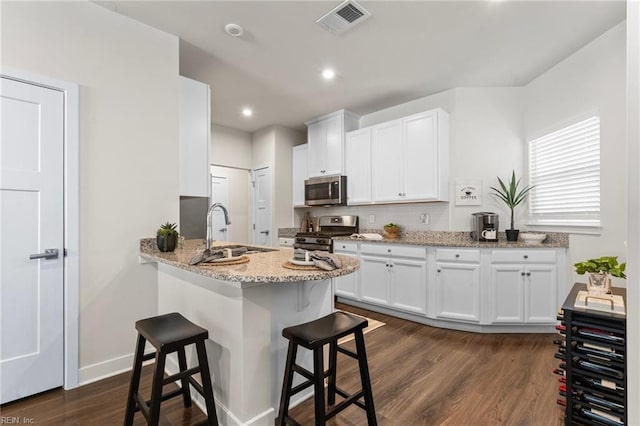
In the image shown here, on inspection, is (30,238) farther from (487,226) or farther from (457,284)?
(487,226)

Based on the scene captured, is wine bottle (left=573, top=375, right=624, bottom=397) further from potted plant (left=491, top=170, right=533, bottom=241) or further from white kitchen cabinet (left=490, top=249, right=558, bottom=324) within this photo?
potted plant (left=491, top=170, right=533, bottom=241)

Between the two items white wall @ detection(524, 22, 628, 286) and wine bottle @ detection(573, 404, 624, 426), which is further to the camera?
white wall @ detection(524, 22, 628, 286)

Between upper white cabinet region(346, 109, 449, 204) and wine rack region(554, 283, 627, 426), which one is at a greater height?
upper white cabinet region(346, 109, 449, 204)

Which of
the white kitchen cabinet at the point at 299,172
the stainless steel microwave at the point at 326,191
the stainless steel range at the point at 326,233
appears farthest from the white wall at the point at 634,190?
the white kitchen cabinet at the point at 299,172

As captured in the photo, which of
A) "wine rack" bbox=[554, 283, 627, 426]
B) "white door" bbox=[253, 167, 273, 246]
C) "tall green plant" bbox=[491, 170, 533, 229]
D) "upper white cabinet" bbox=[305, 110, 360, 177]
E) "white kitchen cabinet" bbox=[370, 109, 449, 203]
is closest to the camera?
"wine rack" bbox=[554, 283, 627, 426]

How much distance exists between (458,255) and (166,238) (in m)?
2.80

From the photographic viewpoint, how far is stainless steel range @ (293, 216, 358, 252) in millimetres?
4148

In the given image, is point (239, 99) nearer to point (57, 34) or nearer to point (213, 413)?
point (57, 34)

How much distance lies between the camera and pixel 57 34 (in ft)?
6.68

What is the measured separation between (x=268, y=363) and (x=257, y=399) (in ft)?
0.60

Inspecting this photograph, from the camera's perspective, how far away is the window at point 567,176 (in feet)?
8.83

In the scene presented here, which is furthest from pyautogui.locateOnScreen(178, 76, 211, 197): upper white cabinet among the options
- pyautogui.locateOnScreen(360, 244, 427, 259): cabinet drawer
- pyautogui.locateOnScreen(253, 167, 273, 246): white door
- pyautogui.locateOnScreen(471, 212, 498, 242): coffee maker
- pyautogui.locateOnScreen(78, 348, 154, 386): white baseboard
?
pyautogui.locateOnScreen(471, 212, 498, 242): coffee maker

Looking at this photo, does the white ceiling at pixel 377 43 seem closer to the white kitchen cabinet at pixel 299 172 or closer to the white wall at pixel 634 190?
the white kitchen cabinet at pixel 299 172

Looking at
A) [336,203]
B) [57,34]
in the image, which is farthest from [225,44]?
Result: [336,203]
